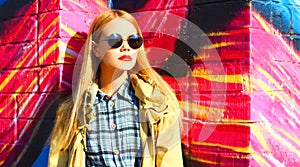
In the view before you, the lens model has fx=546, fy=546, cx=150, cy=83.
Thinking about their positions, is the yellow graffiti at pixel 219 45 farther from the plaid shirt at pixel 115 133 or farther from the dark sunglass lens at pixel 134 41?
the plaid shirt at pixel 115 133

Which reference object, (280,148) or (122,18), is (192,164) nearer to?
(280,148)

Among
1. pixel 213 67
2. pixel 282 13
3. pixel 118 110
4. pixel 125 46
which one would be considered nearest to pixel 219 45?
pixel 213 67

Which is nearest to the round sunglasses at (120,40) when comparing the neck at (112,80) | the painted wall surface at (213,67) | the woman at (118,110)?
the woman at (118,110)

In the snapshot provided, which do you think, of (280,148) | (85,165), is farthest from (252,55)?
(85,165)

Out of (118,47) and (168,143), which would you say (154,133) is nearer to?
(168,143)

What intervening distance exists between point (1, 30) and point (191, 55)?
48.8 inches

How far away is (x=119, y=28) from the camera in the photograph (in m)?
2.39

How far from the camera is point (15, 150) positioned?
3.01 meters

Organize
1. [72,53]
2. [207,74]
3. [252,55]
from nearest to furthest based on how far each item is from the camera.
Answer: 1. [252,55]
2. [207,74]
3. [72,53]

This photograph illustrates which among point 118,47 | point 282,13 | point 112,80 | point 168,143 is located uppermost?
point 282,13

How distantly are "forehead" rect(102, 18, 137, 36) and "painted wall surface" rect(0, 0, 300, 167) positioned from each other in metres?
0.25

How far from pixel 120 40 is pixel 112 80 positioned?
21 cm

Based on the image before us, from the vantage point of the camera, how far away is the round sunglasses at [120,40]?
2365mm

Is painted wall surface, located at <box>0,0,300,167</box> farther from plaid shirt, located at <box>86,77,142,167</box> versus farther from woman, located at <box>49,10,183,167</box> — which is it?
plaid shirt, located at <box>86,77,142,167</box>
